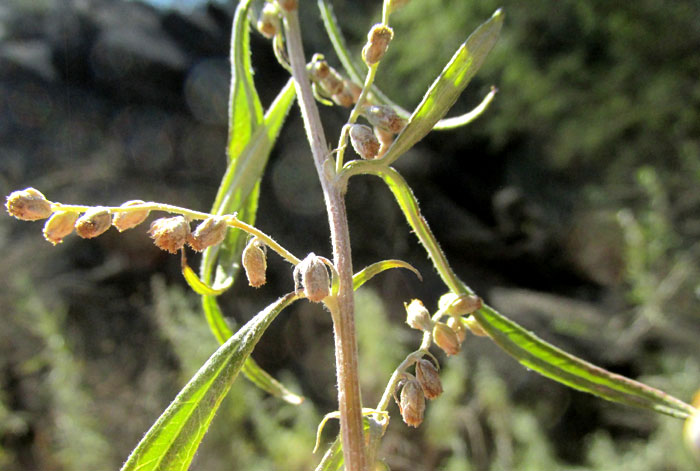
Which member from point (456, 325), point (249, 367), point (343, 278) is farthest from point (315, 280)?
point (249, 367)

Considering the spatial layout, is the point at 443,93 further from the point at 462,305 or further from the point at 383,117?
the point at 462,305

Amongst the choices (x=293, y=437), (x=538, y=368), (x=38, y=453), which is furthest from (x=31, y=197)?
(x=38, y=453)

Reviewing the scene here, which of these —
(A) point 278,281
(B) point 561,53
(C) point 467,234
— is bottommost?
(A) point 278,281

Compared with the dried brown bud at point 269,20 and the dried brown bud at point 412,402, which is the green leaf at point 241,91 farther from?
the dried brown bud at point 412,402

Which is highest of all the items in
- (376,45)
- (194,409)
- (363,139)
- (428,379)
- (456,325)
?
(376,45)

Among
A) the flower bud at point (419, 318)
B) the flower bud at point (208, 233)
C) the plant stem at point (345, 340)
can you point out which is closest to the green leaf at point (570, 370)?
the flower bud at point (419, 318)

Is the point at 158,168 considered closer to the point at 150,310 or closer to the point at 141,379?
the point at 150,310
